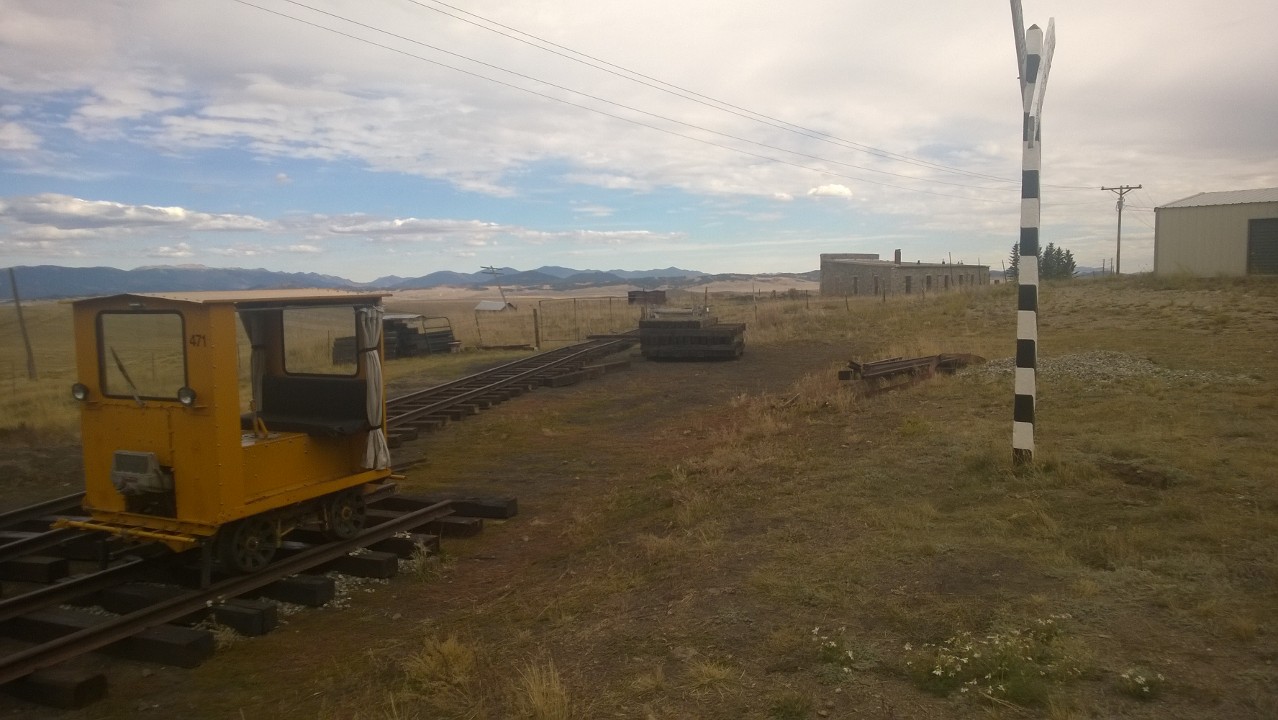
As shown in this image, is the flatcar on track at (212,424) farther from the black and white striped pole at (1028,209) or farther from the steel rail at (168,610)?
the black and white striped pole at (1028,209)

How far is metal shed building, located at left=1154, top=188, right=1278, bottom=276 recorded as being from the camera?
32.2m

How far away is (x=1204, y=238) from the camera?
111 ft

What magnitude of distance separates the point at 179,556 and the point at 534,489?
4.44 metres

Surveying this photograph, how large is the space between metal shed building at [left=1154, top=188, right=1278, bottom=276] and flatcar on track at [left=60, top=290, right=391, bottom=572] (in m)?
35.7

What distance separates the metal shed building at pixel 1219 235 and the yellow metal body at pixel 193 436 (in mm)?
36523

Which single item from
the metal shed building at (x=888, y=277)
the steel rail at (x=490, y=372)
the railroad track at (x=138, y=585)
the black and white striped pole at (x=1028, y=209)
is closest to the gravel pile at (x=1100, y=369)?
the black and white striped pole at (x=1028, y=209)

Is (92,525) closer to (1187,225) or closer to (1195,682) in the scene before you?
(1195,682)

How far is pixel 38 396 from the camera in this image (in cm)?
1784

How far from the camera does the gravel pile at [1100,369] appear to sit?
47.0 ft

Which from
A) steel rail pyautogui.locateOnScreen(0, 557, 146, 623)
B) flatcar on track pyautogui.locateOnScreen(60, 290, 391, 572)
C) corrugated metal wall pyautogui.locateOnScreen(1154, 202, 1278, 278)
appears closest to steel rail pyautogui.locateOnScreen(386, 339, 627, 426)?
flatcar on track pyautogui.locateOnScreen(60, 290, 391, 572)

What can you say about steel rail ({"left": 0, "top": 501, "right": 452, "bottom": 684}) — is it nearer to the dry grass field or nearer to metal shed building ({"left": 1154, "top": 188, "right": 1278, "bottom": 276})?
the dry grass field

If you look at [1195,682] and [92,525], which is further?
[92,525]

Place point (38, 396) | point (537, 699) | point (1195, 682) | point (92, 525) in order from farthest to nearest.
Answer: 1. point (38, 396)
2. point (92, 525)
3. point (537, 699)
4. point (1195, 682)

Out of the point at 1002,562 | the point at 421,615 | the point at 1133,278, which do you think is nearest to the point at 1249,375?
the point at 1002,562
